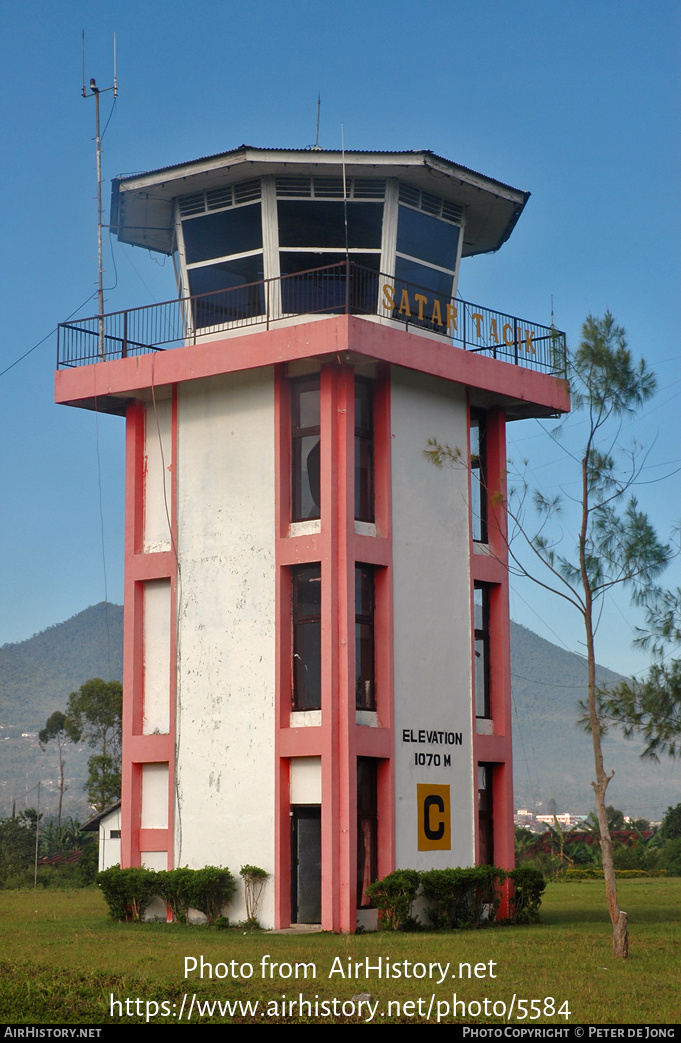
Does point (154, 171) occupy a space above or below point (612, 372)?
above

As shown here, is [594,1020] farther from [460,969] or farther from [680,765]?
[680,765]

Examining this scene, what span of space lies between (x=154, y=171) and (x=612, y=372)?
36.7ft

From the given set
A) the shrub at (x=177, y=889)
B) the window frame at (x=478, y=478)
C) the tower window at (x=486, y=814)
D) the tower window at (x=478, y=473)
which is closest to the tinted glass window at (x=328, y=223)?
the window frame at (x=478, y=478)

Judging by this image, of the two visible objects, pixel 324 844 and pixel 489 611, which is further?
pixel 489 611

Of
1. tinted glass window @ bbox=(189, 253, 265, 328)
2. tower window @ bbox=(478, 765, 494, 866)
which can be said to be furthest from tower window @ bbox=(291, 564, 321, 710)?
tinted glass window @ bbox=(189, 253, 265, 328)

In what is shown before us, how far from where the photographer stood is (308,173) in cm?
2584

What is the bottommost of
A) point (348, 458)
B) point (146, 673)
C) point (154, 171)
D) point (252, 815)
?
point (252, 815)

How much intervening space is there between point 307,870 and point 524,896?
450 centimetres

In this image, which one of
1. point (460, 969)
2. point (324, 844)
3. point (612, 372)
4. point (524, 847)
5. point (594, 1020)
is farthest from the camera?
point (524, 847)

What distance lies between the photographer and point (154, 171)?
88.4ft

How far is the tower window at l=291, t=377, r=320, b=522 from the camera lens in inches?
1008

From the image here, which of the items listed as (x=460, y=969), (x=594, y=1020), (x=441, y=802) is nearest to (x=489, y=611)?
(x=441, y=802)

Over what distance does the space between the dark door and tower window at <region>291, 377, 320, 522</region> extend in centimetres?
589

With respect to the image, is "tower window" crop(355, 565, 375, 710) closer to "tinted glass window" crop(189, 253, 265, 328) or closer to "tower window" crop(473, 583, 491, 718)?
"tower window" crop(473, 583, 491, 718)
